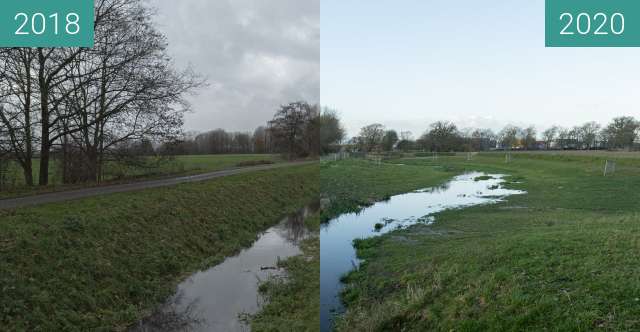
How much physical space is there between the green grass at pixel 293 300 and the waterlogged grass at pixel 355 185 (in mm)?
4151

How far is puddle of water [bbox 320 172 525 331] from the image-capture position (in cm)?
696

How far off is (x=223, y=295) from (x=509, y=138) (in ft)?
268

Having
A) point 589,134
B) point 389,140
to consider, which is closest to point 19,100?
point 389,140

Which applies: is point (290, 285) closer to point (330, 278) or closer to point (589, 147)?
point (330, 278)

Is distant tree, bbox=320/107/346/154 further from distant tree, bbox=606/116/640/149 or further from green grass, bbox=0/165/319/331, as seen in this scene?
distant tree, bbox=606/116/640/149

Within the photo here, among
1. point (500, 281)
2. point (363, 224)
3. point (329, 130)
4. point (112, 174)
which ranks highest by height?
point (329, 130)

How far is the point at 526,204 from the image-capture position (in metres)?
14.9

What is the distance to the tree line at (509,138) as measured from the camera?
54125 millimetres

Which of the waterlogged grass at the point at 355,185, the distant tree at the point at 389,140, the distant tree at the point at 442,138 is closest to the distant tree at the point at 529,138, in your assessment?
the distant tree at the point at 442,138

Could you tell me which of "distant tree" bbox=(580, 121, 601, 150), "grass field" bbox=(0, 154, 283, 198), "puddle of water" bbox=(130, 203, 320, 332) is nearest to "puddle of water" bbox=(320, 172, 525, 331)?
"puddle of water" bbox=(130, 203, 320, 332)

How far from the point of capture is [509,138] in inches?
3054

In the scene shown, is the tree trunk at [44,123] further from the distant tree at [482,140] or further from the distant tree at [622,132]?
the distant tree at [482,140]

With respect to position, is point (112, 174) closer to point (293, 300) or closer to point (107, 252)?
point (107, 252)

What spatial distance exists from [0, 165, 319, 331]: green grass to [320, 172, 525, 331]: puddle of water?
302 centimetres
